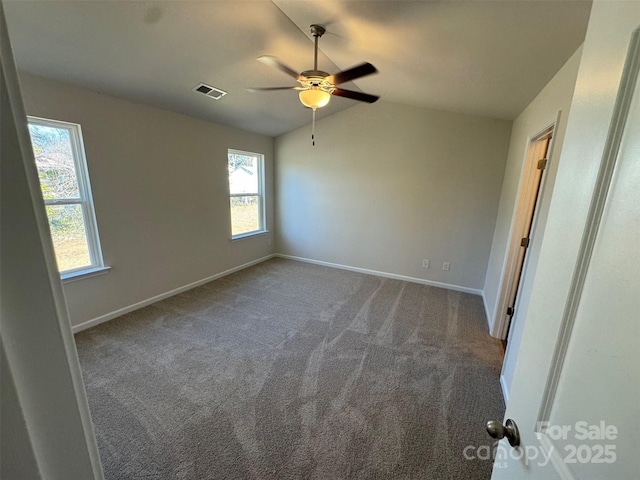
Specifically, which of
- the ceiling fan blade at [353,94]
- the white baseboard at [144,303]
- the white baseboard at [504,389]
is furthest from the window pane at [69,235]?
the white baseboard at [504,389]

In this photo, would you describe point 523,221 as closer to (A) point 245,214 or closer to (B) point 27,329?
(B) point 27,329

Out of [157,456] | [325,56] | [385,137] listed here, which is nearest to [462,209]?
[385,137]

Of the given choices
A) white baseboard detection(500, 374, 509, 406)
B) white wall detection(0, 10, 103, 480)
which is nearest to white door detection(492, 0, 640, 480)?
white wall detection(0, 10, 103, 480)

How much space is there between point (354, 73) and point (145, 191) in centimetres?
254

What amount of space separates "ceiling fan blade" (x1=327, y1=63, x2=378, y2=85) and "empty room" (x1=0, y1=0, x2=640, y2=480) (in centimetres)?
2

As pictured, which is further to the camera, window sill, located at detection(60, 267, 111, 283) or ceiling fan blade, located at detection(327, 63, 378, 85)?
window sill, located at detection(60, 267, 111, 283)

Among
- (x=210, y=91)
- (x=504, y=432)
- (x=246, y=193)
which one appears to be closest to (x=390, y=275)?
(x=246, y=193)

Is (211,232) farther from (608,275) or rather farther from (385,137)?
(608,275)

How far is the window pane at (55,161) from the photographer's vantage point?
2354 millimetres

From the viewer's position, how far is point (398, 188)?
4.18 meters

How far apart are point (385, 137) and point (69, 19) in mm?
3482

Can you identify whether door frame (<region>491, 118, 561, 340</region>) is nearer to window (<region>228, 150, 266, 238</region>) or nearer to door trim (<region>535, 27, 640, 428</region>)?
door trim (<region>535, 27, 640, 428</region>)

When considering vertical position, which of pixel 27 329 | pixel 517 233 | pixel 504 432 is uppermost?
pixel 27 329

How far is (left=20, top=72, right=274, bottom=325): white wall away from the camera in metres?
2.57
